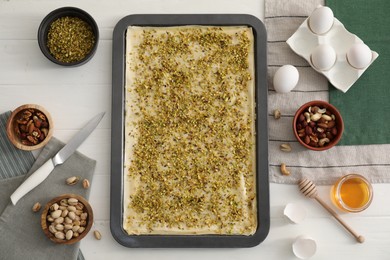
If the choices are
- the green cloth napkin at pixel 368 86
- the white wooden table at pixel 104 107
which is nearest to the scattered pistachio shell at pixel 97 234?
the white wooden table at pixel 104 107

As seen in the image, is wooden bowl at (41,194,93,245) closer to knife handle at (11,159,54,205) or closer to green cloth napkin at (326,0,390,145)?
knife handle at (11,159,54,205)

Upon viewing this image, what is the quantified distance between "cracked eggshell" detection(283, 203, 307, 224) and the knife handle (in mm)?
658

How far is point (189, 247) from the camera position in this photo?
1315 millimetres

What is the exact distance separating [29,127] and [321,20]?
0.83 meters

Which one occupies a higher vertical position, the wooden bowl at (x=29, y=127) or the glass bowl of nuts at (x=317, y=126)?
the glass bowl of nuts at (x=317, y=126)

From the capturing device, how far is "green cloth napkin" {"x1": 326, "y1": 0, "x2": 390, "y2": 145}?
1.36 meters

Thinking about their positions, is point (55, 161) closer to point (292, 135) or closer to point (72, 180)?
point (72, 180)

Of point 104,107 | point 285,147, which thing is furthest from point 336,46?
point 104,107

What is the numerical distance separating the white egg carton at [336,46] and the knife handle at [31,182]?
0.75 meters

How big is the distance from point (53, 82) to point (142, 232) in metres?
0.49

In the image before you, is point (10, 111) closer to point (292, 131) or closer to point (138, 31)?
point (138, 31)

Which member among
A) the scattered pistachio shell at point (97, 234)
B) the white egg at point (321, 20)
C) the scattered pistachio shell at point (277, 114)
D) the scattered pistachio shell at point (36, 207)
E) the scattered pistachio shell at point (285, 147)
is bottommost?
the scattered pistachio shell at point (97, 234)

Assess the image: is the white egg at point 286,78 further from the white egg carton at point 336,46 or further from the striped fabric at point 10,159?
the striped fabric at point 10,159

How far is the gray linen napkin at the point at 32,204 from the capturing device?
1.31 metres
